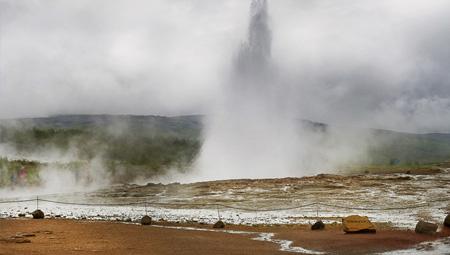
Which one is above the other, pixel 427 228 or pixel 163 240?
pixel 163 240

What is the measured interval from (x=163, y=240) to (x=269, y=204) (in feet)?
47.8

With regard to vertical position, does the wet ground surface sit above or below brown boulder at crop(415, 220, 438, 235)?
above

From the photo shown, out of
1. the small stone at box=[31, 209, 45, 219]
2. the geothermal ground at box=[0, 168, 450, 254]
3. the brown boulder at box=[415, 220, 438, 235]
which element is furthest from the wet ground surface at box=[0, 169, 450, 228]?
the brown boulder at box=[415, 220, 438, 235]

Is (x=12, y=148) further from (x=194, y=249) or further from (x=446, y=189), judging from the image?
(x=194, y=249)

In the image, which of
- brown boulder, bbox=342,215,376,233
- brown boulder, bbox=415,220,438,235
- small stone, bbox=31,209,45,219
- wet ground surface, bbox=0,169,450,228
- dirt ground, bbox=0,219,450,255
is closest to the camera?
dirt ground, bbox=0,219,450,255

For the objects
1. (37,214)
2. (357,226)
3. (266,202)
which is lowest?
(357,226)

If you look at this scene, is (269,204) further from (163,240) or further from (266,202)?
(163,240)

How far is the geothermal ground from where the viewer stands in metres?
24.9

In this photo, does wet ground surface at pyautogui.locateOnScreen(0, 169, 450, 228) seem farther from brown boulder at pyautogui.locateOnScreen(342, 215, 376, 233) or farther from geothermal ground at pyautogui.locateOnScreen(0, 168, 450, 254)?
brown boulder at pyautogui.locateOnScreen(342, 215, 376, 233)

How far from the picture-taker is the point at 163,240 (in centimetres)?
1873

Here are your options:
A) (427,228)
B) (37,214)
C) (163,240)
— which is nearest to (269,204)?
(427,228)

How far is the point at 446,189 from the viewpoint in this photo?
3941 centimetres

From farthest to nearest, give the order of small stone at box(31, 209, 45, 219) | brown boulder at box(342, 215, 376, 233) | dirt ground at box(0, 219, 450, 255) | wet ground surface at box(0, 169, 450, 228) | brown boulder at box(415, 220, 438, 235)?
1. wet ground surface at box(0, 169, 450, 228)
2. small stone at box(31, 209, 45, 219)
3. brown boulder at box(342, 215, 376, 233)
4. brown boulder at box(415, 220, 438, 235)
5. dirt ground at box(0, 219, 450, 255)

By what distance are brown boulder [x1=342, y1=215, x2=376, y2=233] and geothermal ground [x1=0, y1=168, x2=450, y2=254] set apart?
1.86 ft
